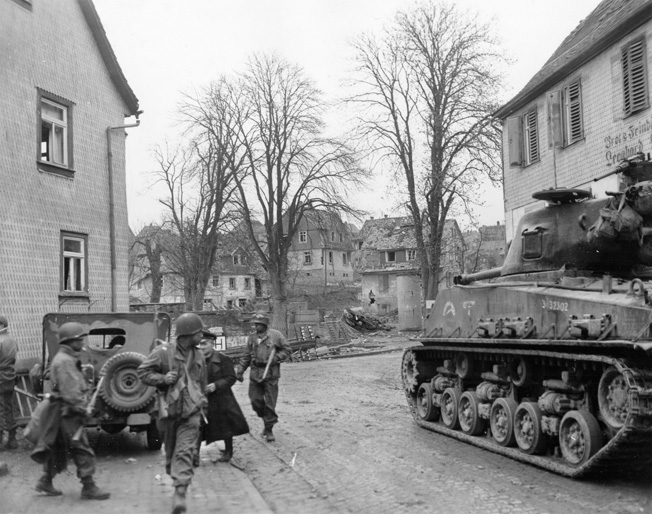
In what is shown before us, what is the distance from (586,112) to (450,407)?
934cm

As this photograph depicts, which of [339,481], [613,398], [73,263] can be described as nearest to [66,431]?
[339,481]

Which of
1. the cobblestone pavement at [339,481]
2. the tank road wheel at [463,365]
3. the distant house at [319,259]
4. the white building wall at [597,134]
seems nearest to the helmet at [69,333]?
the cobblestone pavement at [339,481]

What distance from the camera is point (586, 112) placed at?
17.7 metres

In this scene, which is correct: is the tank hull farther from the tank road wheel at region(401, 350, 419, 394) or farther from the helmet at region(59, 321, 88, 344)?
the helmet at region(59, 321, 88, 344)

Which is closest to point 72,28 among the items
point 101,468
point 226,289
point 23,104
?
point 23,104

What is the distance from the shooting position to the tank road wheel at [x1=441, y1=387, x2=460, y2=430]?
11.2m

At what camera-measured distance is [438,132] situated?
3219 centimetres

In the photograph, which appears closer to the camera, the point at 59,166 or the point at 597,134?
the point at 59,166

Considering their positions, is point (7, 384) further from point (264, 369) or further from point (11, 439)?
point (264, 369)

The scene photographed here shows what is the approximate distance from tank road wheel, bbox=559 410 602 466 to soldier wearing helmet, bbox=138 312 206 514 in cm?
398

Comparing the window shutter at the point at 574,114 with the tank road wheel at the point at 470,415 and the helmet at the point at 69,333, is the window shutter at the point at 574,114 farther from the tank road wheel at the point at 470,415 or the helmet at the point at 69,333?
the helmet at the point at 69,333

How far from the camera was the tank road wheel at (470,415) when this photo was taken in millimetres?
10609

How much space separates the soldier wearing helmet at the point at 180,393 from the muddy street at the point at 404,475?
0.98 m

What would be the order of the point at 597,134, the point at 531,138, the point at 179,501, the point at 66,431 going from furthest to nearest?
the point at 531,138
the point at 597,134
the point at 66,431
the point at 179,501
